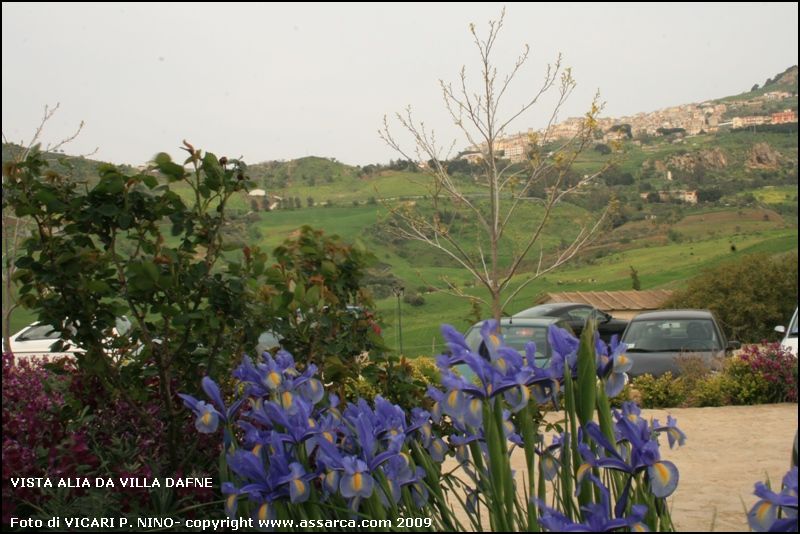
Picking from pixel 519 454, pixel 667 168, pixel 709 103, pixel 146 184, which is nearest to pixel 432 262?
pixel 667 168

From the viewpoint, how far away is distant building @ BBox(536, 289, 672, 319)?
2608 cm

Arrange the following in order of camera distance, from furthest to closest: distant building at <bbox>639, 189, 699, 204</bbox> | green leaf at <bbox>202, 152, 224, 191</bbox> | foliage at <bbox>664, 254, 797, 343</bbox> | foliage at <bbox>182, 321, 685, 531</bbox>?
distant building at <bbox>639, 189, 699, 204</bbox>, foliage at <bbox>664, 254, 797, 343</bbox>, green leaf at <bbox>202, 152, 224, 191</bbox>, foliage at <bbox>182, 321, 685, 531</bbox>

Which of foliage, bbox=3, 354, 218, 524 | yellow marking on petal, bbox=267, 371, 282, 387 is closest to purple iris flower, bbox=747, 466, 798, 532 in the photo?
yellow marking on petal, bbox=267, 371, 282, 387

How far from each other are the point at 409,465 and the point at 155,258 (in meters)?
1.83

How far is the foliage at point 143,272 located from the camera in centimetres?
404

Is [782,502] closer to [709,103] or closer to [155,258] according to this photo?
[155,258]

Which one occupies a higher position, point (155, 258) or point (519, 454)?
point (155, 258)

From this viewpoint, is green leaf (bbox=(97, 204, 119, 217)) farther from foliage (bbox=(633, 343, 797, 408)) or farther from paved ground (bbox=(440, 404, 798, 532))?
foliage (bbox=(633, 343, 797, 408))

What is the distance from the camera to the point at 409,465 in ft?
9.20

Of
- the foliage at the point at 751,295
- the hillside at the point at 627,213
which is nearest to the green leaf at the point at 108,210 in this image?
the foliage at the point at 751,295

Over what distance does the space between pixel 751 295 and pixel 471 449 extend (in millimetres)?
18918

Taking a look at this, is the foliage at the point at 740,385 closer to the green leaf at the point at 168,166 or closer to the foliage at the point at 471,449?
the green leaf at the point at 168,166

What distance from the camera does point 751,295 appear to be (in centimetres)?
2014

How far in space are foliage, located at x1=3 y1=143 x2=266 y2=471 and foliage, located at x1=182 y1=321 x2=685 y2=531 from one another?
1.11m
